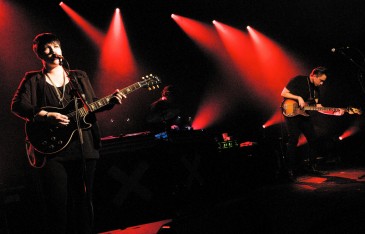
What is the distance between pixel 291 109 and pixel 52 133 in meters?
5.02

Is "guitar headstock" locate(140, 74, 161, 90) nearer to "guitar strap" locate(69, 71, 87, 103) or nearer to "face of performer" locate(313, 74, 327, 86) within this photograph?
"guitar strap" locate(69, 71, 87, 103)

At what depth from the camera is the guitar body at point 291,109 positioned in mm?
6324

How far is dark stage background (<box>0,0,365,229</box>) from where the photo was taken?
24.1 feet

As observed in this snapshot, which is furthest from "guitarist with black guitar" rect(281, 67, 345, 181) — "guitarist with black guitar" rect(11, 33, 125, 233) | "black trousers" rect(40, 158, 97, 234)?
"black trousers" rect(40, 158, 97, 234)

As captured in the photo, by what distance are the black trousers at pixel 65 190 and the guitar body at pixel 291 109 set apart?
4.72 metres

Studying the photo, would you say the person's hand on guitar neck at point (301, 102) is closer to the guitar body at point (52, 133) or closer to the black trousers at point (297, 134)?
the black trousers at point (297, 134)

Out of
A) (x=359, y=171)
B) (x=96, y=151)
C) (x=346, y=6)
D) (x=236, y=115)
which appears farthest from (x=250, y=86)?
(x=96, y=151)

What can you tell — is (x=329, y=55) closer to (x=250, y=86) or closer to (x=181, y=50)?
(x=250, y=86)

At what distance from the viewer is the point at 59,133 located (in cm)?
280

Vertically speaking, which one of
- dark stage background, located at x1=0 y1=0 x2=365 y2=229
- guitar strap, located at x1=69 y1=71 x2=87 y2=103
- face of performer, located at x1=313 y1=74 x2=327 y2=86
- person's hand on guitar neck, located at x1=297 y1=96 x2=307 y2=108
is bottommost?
guitar strap, located at x1=69 y1=71 x2=87 y2=103

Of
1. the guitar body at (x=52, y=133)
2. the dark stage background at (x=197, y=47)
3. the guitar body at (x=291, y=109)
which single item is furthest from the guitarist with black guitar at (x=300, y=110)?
the guitar body at (x=52, y=133)

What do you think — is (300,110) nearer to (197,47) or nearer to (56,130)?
(197,47)

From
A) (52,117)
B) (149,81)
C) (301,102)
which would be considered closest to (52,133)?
(52,117)

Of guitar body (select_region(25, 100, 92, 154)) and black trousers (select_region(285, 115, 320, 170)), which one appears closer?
guitar body (select_region(25, 100, 92, 154))
